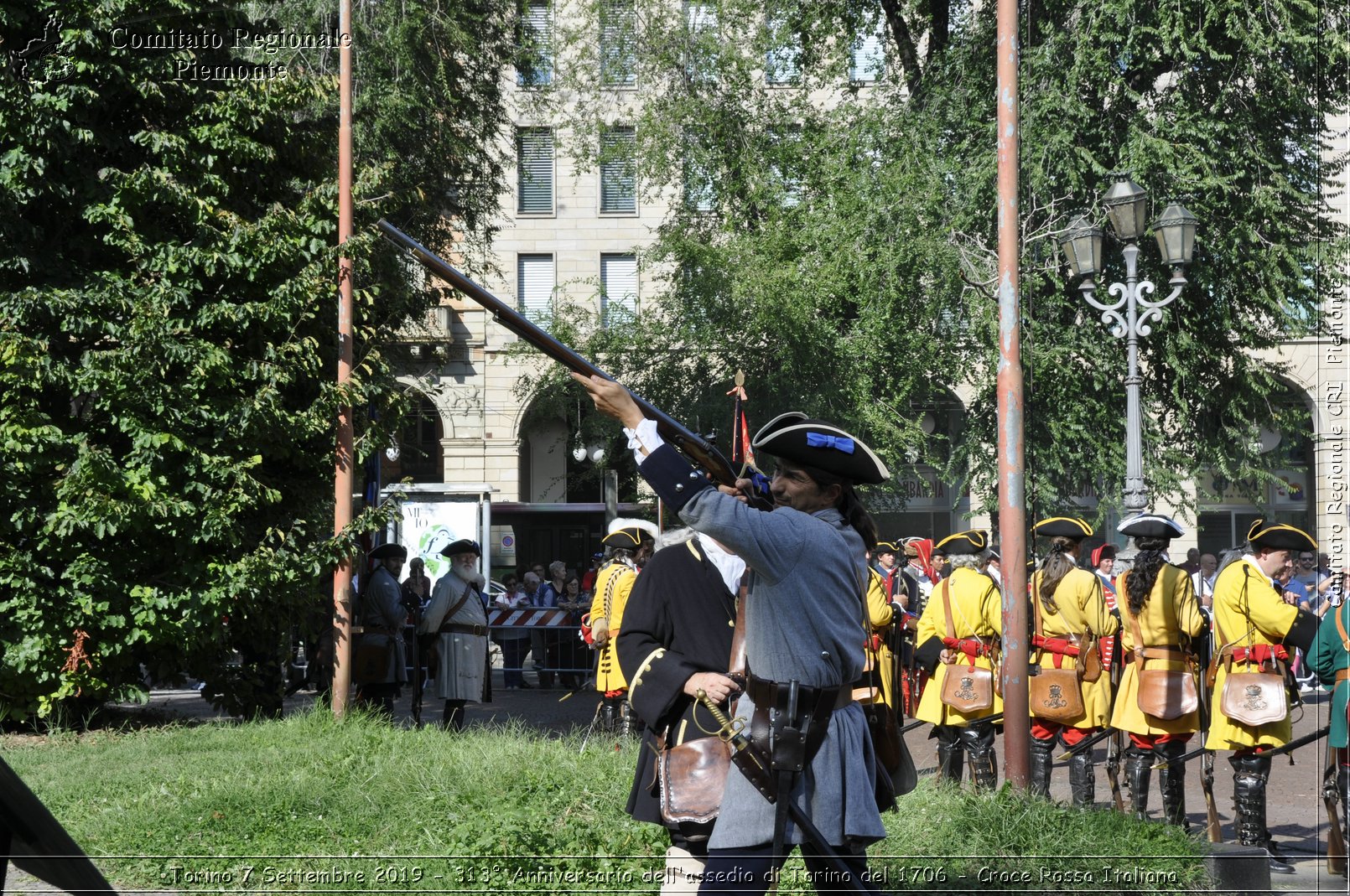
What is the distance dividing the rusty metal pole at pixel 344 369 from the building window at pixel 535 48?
7588 millimetres

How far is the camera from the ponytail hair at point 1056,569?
10.2 m

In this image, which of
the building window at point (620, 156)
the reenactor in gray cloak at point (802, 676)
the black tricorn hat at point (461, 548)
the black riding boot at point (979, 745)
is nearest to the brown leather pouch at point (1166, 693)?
the black riding boot at point (979, 745)

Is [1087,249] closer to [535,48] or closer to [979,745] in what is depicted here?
[979,745]

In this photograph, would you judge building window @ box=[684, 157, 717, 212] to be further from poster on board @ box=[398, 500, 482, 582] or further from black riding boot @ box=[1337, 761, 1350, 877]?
black riding boot @ box=[1337, 761, 1350, 877]

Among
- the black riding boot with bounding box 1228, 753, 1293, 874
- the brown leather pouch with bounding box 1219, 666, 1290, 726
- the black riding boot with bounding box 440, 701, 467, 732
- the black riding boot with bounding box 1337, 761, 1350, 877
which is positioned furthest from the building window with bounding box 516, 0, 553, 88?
the black riding boot with bounding box 1337, 761, 1350, 877

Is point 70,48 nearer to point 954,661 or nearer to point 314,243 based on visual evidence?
point 314,243

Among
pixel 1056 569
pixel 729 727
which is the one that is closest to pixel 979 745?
pixel 1056 569

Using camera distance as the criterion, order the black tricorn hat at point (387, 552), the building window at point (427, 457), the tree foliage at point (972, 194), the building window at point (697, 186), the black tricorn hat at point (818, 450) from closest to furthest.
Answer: the black tricorn hat at point (818, 450)
the black tricorn hat at point (387, 552)
the tree foliage at point (972, 194)
the building window at point (697, 186)
the building window at point (427, 457)

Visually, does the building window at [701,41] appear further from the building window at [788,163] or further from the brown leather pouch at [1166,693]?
the brown leather pouch at [1166,693]

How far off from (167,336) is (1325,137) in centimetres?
1539

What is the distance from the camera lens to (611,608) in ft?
40.9

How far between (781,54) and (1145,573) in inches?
649

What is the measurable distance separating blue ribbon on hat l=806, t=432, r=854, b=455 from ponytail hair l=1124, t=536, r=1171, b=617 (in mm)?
5555

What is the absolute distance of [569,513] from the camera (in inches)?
1313
